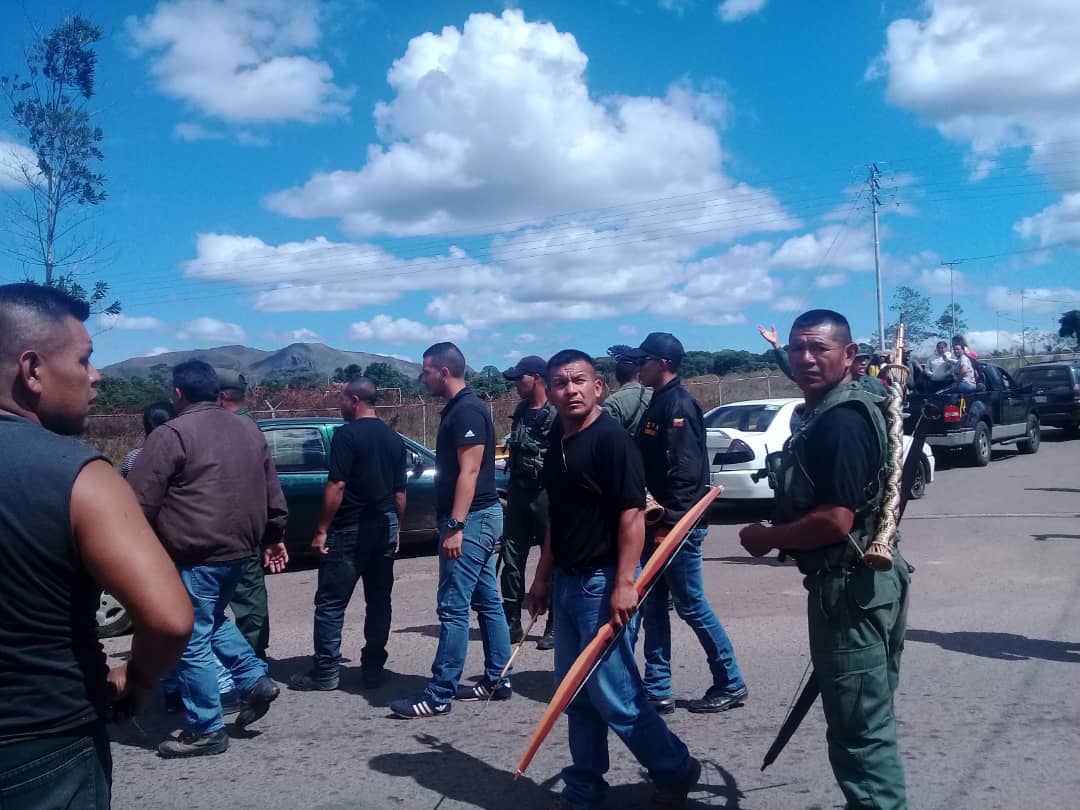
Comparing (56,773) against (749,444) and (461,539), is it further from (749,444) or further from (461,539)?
(749,444)

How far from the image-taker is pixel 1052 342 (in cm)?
6544

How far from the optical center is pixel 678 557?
194 inches

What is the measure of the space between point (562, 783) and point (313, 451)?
6520mm

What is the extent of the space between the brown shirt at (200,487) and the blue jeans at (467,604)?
109 cm

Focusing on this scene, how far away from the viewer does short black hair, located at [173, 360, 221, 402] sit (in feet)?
16.1

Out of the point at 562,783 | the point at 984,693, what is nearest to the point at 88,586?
the point at 562,783

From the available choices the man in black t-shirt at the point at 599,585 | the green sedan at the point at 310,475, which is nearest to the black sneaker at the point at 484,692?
the man in black t-shirt at the point at 599,585

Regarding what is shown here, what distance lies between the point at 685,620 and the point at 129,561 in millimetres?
3524

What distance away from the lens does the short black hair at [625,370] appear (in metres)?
6.00

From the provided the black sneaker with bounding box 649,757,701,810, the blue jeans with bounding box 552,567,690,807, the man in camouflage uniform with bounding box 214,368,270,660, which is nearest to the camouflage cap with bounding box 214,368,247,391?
the man in camouflage uniform with bounding box 214,368,270,660

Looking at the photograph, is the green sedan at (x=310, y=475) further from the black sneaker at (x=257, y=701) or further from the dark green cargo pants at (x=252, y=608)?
the black sneaker at (x=257, y=701)

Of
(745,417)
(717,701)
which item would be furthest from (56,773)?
(745,417)

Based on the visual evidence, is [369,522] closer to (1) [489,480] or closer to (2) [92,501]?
(1) [489,480]

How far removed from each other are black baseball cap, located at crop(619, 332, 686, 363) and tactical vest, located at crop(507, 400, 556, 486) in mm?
1224
